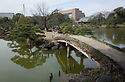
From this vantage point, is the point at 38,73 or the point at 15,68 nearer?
the point at 38,73

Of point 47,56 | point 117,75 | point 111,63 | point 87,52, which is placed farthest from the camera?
point 47,56

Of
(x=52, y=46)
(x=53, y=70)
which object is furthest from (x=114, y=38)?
(x=53, y=70)

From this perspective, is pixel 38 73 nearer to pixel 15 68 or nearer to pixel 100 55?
pixel 15 68

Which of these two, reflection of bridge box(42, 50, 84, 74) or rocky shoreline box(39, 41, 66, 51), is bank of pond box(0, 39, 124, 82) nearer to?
reflection of bridge box(42, 50, 84, 74)

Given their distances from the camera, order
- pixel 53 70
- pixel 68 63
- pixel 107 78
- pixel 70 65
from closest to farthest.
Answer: pixel 107 78
pixel 53 70
pixel 70 65
pixel 68 63

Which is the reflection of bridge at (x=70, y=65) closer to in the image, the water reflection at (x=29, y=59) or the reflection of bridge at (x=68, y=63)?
the reflection of bridge at (x=68, y=63)

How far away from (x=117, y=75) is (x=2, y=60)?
515 inches

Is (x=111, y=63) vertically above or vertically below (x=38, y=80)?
above

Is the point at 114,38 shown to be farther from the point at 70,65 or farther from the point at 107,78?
the point at 107,78

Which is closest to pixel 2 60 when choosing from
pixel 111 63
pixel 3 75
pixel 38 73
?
pixel 3 75

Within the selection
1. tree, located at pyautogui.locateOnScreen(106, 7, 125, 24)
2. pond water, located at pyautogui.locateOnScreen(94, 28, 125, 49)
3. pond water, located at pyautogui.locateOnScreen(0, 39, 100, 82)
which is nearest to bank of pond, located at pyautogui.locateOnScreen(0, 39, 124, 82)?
pond water, located at pyautogui.locateOnScreen(0, 39, 100, 82)

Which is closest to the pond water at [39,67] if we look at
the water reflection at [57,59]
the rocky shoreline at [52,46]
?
the water reflection at [57,59]

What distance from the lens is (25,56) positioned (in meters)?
18.3

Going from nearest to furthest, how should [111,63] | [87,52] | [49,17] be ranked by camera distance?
[111,63], [87,52], [49,17]
